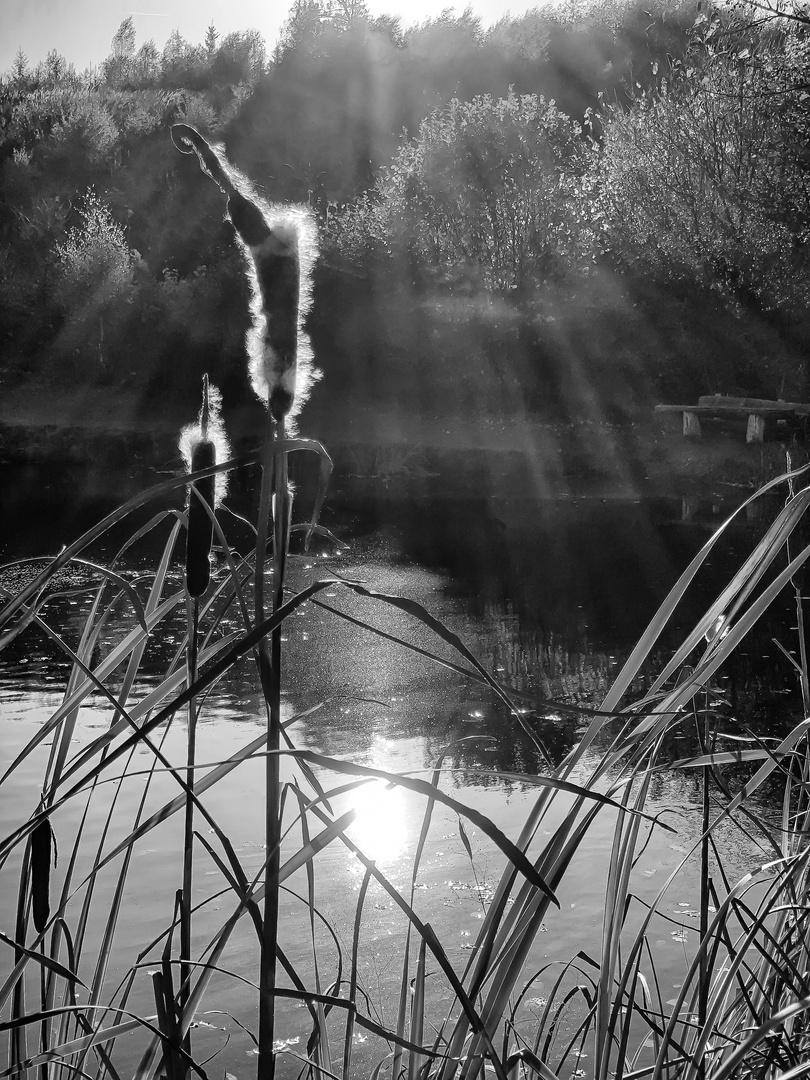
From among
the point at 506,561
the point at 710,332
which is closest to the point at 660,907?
the point at 506,561

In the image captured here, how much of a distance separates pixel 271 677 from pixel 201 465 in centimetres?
25

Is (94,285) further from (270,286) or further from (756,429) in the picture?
(270,286)

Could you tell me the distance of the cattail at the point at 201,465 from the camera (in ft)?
2.92

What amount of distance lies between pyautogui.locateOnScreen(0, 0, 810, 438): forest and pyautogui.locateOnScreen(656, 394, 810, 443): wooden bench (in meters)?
2.33

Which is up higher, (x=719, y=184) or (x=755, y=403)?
(x=719, y=184)

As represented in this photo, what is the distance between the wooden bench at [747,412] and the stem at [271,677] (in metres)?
18.9

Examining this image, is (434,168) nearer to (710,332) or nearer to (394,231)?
(394,231)

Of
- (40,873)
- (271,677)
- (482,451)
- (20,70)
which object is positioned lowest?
(40,873)

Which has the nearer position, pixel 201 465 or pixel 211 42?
pixel 201 465

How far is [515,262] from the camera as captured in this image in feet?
90.7

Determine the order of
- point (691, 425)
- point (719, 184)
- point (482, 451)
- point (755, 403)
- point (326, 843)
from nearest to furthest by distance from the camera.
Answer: point (326, 843) → point (755, 403) → point (691, 425) → point (719, 184) → point (482, 451)

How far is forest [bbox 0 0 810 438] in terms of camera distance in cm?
2045

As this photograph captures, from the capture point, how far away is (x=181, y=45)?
73875 millimetres

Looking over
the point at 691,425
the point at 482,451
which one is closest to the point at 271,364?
the point at 691,425
